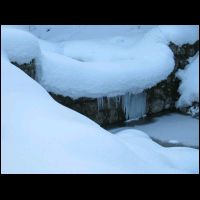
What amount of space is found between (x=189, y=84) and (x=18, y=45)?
5.95 meters

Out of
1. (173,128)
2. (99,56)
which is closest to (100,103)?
(173,128)

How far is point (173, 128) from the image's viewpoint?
999 cm

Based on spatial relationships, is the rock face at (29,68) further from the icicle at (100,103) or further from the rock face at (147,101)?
the icicle at (100,103)

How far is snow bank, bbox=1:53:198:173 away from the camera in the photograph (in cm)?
319

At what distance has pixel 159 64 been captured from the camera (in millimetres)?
11109

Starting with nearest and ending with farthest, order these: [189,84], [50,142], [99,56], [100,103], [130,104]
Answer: [50,142] < [100,103] < [130,104] < [99,56] < [189,84]

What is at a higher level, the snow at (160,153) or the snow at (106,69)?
the snow at (106,69)

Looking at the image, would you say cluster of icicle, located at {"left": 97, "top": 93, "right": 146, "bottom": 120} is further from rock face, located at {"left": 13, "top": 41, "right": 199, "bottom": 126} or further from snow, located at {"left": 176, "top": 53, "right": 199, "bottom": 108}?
snow, located at {"left": 176, "top": 53, "right": 199, "bottom": 108}

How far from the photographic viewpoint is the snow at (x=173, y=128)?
30.6ft

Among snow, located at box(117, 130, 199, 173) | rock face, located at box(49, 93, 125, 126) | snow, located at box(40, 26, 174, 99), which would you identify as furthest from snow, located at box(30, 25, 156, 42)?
snow, located at box(117, 130, 199, 173)

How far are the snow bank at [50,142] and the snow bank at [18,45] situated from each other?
2.48 meters

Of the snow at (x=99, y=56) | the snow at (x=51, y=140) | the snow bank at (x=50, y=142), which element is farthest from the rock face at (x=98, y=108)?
the snow bank at (x=50, y=142)

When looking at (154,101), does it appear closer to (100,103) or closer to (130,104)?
(130,104)

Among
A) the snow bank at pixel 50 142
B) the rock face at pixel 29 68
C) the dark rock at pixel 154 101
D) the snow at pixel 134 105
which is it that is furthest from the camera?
the snow at pixel 134 105
